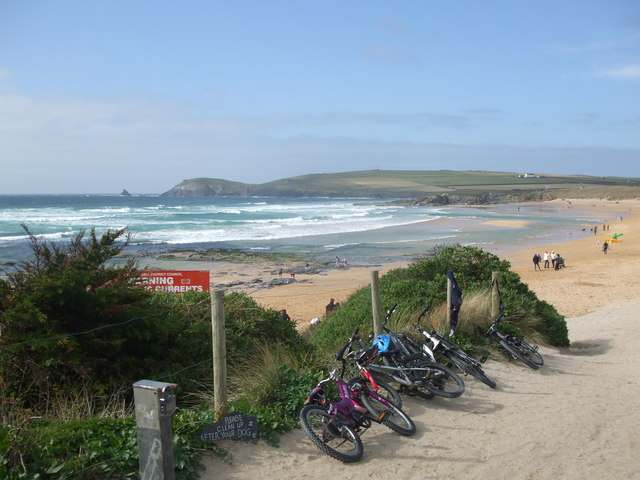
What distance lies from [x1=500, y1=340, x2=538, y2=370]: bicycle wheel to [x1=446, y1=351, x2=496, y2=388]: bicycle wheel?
117 centimetres

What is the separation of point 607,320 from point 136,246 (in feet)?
109

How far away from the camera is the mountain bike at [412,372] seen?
7.15 m

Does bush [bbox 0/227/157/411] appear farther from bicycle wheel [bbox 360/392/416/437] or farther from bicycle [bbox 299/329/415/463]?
bicycle wheel [bbox 360/392/416/437]

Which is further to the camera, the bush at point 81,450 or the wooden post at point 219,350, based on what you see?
the wooden post at point 219,350

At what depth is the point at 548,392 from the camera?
8.13m

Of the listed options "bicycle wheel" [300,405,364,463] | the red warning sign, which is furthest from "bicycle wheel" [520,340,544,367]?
the red warning sign

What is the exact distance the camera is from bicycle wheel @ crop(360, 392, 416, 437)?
6.20m

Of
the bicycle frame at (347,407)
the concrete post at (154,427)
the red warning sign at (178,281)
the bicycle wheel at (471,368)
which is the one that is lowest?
the bicycle wheel at (471,368)

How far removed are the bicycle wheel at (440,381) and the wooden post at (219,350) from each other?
2530 mm

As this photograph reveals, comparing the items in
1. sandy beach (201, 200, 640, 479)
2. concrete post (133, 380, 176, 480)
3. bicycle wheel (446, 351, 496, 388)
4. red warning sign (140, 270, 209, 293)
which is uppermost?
red warning sign (140, 270, 209, 293)

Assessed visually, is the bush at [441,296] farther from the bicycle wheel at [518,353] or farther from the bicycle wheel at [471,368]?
the bicycle wheel at [471,368]

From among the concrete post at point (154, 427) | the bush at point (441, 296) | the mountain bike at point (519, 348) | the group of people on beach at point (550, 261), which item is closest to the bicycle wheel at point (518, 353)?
the mountain bike at point (519, 348)

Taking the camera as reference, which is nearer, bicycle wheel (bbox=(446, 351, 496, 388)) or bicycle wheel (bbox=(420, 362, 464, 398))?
bicycle wheel (bbox=(420, 362, 464, 398))

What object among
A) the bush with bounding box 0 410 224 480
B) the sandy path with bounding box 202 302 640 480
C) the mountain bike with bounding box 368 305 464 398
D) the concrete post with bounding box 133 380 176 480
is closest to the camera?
the concrete post with bounding box 133 380 176 480
